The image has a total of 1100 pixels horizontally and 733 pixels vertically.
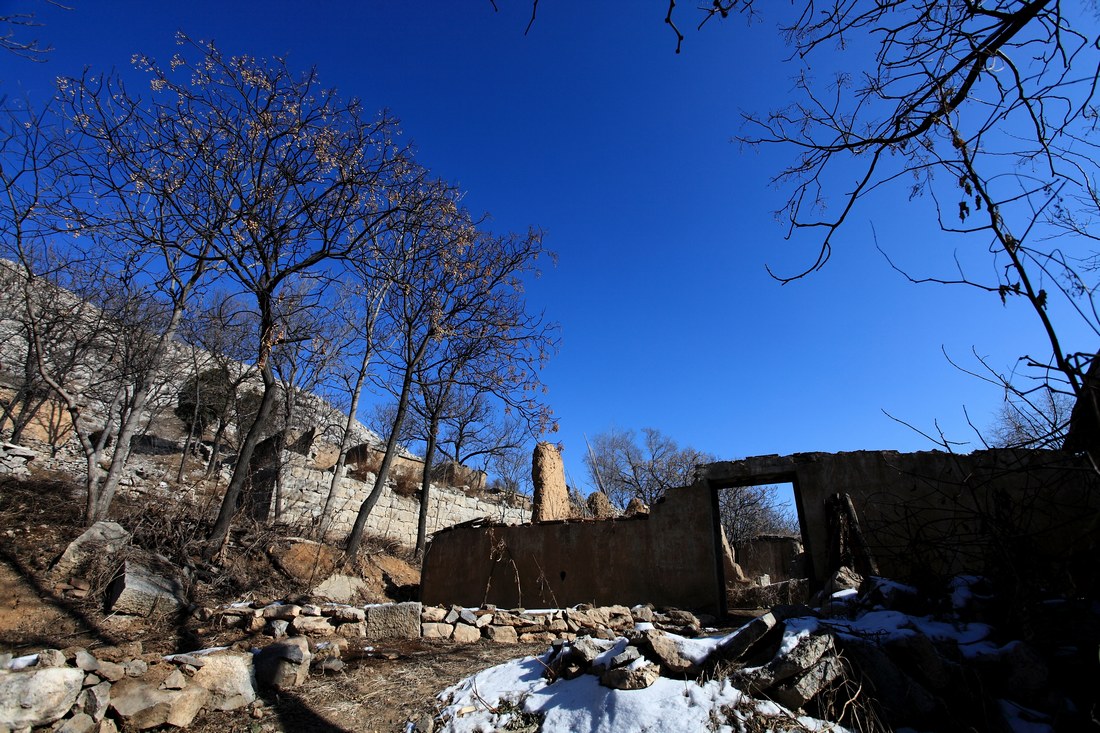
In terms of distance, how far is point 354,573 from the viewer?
456 inches

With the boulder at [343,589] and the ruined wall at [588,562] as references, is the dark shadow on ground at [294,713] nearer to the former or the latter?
the boulder at [343,589]

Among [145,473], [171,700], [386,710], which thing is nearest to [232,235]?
[171,700]

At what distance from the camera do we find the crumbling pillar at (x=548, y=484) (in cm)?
1196

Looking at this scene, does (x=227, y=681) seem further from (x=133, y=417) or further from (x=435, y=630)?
(x=133, y=417)

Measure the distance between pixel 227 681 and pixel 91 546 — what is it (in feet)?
13.7

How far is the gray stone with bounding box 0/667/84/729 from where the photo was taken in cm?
364

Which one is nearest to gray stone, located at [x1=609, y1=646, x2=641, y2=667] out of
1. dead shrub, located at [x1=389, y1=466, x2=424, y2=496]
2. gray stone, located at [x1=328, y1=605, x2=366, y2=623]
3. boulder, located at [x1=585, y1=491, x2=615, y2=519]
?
gray stone, located at [x1=328, y1=605, x2=366, y2=623]

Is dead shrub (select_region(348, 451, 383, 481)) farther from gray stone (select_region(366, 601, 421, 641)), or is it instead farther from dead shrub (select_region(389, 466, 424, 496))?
gray stone (select_region(366, 601, 421, 641))

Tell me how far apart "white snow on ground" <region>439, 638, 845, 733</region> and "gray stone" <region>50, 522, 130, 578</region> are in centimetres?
558

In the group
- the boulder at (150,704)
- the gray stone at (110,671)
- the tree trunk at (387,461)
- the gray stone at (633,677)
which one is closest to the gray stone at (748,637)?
the gray stone at (633,677)

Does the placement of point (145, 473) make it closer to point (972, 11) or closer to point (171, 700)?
point (171, 700)

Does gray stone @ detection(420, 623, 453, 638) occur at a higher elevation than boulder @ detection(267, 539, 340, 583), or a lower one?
lower

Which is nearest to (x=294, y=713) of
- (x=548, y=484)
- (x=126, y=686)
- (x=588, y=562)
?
(x=126, y=686)

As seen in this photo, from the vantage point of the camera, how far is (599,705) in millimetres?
3357
